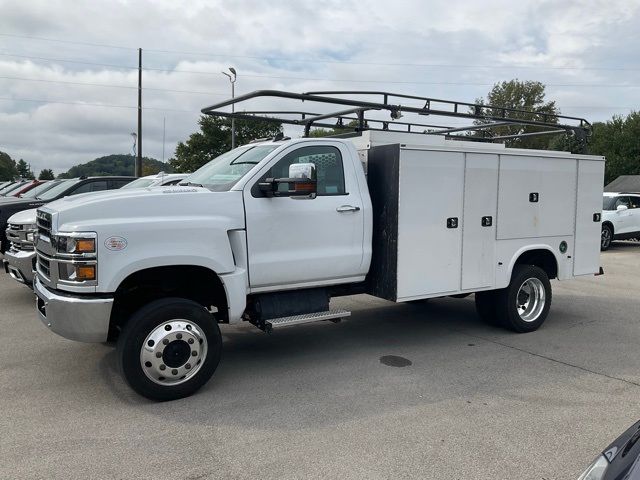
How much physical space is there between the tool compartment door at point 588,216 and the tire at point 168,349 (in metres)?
5.06

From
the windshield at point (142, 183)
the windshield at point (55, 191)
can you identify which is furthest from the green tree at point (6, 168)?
the windshield at point (142, 183)

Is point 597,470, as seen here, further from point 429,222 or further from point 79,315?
point 429,222

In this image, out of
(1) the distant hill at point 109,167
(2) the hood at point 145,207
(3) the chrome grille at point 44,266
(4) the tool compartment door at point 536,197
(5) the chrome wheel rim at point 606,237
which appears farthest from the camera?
(5) the chrome wheel rim at point 606,237

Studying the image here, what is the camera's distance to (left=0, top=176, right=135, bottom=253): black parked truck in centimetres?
1041

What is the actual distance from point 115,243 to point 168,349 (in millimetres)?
971

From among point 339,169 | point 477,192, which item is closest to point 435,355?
point 477,192

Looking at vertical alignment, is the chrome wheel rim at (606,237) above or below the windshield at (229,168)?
below

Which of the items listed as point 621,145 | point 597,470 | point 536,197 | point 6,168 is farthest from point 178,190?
point 6,168

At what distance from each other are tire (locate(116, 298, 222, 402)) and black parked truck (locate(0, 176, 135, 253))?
677 cm

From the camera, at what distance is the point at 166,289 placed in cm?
499

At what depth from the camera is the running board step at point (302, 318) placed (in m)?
5.05

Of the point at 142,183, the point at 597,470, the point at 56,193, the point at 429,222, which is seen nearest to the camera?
the point at 597,470

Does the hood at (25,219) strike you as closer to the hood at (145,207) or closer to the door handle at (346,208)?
Result: the hood at (145,207)

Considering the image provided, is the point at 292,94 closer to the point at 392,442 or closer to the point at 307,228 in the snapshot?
the point at 307,228
